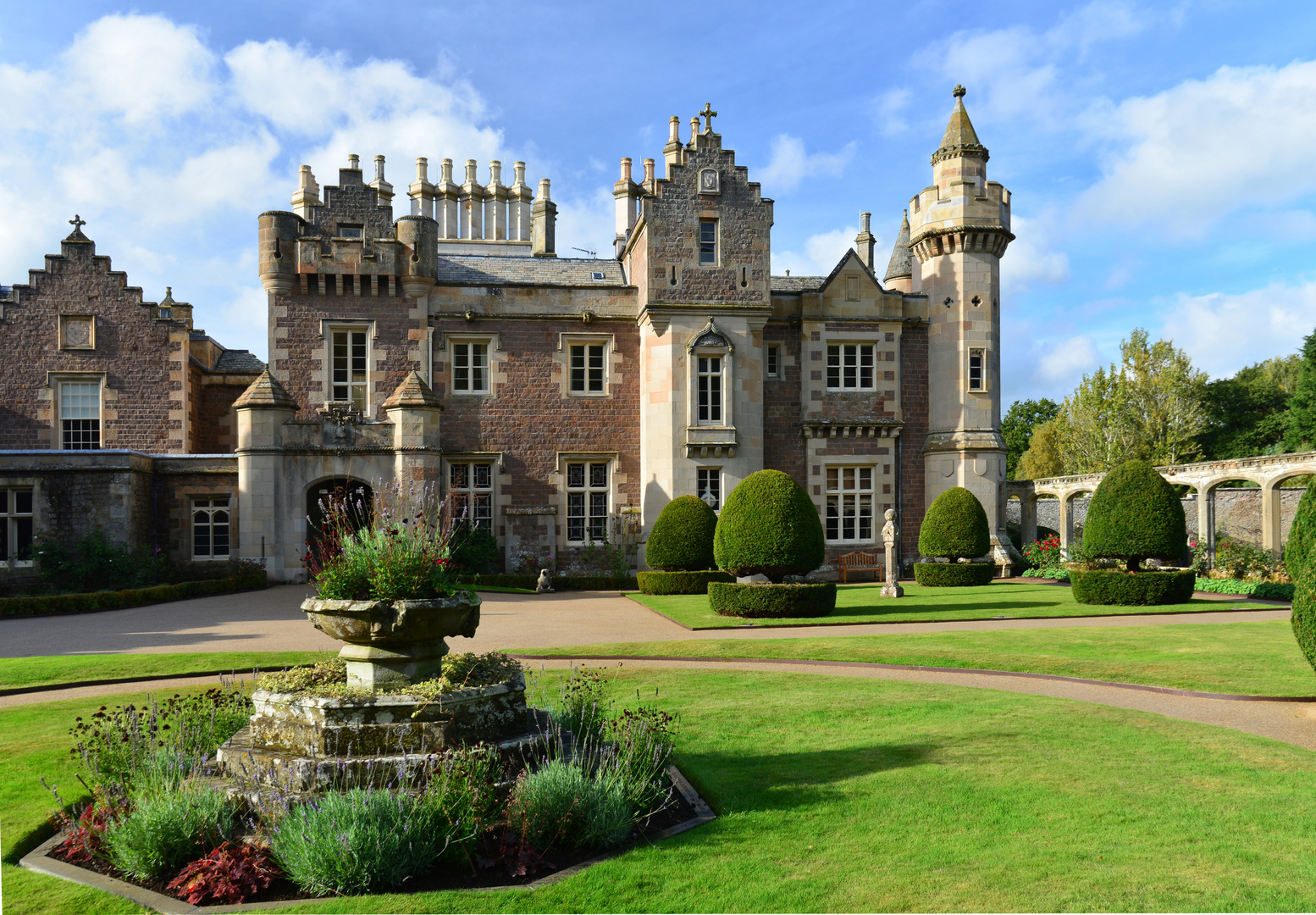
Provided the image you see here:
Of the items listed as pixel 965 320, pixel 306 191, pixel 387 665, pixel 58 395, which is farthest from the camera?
pixel 306 191

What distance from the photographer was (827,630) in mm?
16703

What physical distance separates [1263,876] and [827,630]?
1126 centimetres

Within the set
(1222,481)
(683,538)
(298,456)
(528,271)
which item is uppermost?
(528,271)

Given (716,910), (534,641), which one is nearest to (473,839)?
(716,910)

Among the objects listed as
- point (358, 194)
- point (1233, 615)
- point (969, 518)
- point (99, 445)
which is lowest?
point (1233, 615)

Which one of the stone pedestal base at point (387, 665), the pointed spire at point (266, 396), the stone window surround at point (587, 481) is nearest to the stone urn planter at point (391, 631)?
the stone pedestal base at point (387, 665)

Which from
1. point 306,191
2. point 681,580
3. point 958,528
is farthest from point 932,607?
point 306,191

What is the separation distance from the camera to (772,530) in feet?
59.8

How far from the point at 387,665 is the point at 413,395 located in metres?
19.6

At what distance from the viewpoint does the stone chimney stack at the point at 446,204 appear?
1802 inches

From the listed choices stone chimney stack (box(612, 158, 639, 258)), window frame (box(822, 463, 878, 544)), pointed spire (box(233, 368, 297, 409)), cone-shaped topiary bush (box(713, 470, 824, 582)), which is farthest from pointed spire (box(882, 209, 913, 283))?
pointed spire (box(233, 368, 297, 409))

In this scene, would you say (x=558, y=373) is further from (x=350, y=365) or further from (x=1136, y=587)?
(x=1136, y=587)

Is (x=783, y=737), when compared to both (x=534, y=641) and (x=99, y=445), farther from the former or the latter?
(x=99, y=445)

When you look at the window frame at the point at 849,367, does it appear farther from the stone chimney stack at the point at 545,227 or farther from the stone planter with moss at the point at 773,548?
the stone chimney stack at the point at 545,227
